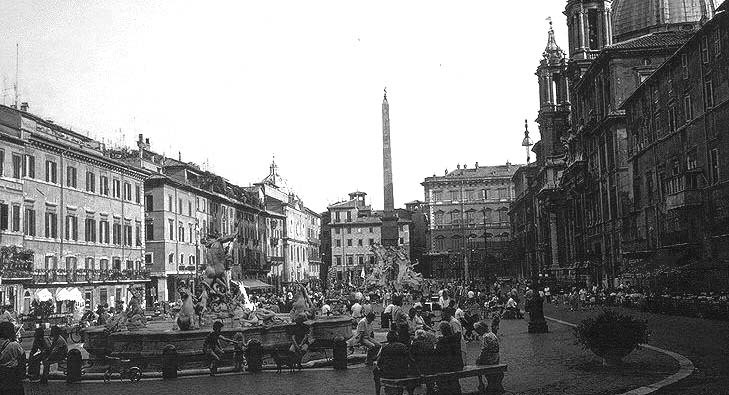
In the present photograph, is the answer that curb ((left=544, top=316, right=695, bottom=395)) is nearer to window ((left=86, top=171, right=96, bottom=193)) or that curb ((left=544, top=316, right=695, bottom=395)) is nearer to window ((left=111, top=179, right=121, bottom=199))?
window ((left=86, top=171, right=96, bottom=193))

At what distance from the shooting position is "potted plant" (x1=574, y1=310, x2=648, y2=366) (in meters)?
16.3

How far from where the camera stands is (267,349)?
777 inches

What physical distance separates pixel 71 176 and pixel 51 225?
3.96 metres

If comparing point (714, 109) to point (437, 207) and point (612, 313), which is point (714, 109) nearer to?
point (612, 313)

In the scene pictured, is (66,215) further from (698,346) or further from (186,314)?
(698,346)

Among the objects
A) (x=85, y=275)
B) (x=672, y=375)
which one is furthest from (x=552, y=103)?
(x=672, y=375)

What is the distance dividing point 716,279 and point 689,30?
30.3 meters

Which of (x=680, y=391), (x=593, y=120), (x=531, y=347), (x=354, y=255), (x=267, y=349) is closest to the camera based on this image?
(x=680, y=391)

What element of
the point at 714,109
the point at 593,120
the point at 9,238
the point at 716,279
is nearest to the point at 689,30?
the point at 593,120

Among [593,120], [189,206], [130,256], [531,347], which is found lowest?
[531,347]

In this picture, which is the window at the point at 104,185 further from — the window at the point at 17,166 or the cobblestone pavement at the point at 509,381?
the cobblestone pavement at the point at 509,381

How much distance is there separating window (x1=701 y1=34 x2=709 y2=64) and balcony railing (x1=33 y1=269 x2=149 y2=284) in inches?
1440

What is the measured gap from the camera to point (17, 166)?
42.7 meters

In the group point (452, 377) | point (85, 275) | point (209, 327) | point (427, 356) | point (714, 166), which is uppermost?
point (714, 166)
